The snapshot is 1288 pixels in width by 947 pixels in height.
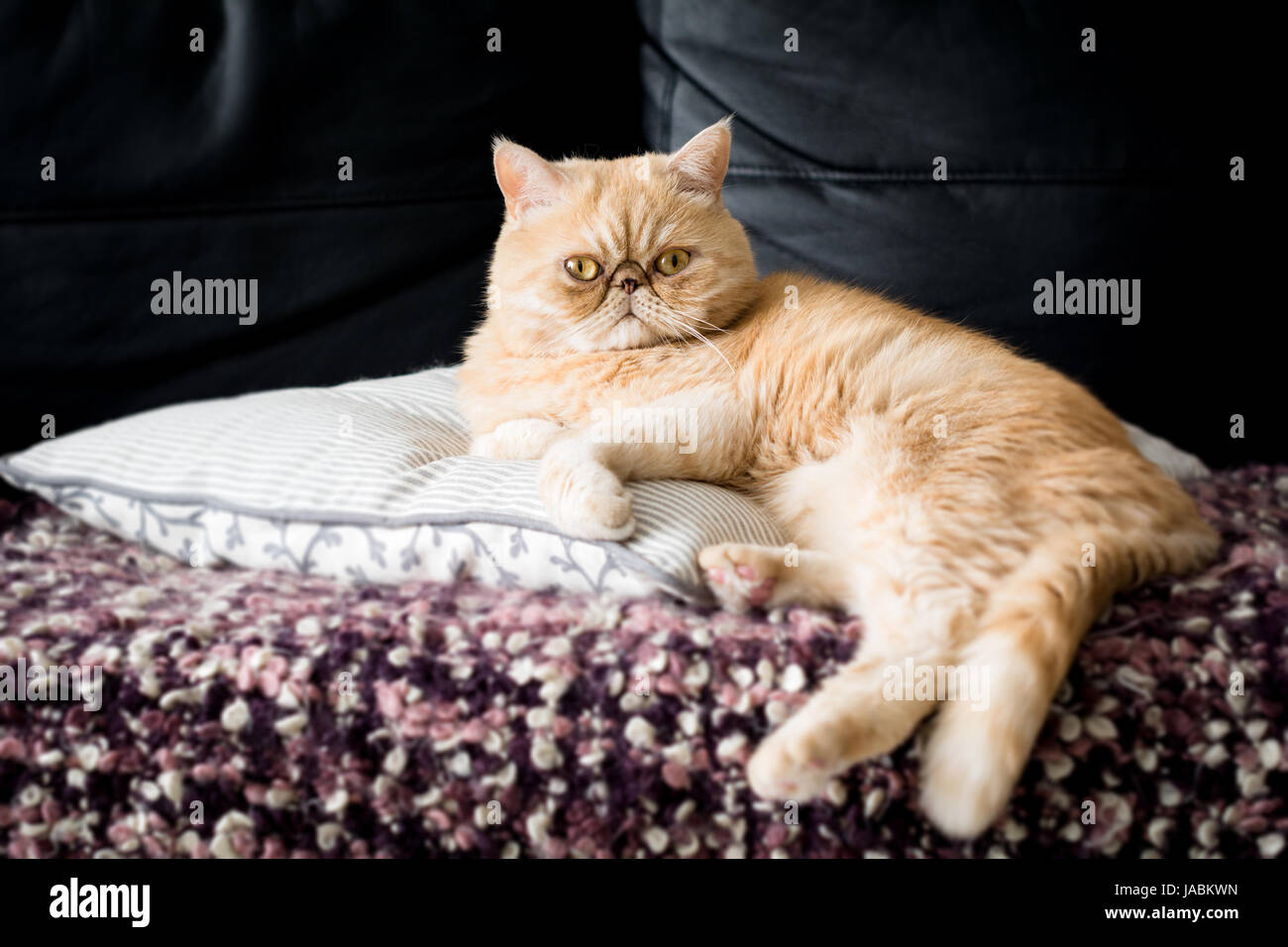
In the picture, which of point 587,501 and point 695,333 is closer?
point 587,501

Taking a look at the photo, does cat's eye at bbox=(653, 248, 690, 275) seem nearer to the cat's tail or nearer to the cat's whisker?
the cat's whisker

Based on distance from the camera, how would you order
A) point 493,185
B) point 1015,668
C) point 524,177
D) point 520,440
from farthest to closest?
point 493,185 → point 524,177 → point 520,440 → point 1015,668

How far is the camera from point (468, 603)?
108cm

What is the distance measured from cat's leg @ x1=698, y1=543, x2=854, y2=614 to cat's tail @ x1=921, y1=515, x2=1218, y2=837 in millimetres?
184

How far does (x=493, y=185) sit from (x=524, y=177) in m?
0.66

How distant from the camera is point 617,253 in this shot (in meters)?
1.36

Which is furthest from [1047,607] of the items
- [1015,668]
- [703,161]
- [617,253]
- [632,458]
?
[703,161]

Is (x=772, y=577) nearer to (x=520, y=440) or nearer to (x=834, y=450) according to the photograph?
(x=834, y=450)

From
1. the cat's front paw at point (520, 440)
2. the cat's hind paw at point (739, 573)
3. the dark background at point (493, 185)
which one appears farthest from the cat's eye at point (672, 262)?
the dark background at point (493, 185)

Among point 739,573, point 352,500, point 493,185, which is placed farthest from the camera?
point 493,185

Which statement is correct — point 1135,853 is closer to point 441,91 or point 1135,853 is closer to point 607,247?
point 607,247

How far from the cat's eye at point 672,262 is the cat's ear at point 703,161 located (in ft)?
0.46

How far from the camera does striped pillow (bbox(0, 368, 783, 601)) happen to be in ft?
3.58

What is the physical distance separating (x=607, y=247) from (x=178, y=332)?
1.05m
